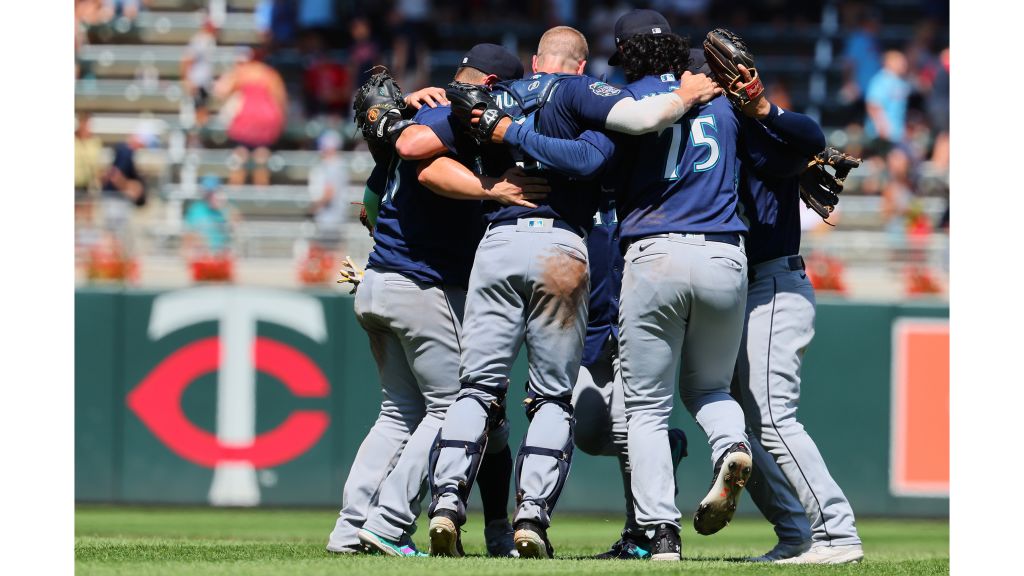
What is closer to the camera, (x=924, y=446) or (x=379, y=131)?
(x=379, y=131)

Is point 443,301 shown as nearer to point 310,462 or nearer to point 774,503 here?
point 774,503

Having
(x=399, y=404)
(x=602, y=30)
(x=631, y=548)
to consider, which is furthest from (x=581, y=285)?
(x=602, y=30)

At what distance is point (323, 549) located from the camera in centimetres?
566

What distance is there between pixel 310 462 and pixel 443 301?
4737 millimetres

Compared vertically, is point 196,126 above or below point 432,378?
above

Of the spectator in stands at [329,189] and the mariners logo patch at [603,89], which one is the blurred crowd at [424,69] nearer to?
the spectator in stands at [329,189]

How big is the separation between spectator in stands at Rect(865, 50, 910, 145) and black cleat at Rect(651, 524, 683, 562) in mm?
9476

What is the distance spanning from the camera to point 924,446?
985 cm

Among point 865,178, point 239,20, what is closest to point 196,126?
point 239,20

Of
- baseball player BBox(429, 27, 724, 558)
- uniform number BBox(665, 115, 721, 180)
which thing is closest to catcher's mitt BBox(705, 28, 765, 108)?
uniform number BBox(665, 115, 721, 180)

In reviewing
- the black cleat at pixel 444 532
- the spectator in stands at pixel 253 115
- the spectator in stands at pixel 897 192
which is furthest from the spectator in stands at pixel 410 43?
the black cleat at pixel 444 532

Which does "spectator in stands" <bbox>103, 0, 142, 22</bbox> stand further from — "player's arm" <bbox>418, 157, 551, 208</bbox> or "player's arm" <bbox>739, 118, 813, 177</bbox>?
"player's arm" <bbox>739, 118, 813, 177</bbox>

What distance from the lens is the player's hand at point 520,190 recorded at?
514 centimetres

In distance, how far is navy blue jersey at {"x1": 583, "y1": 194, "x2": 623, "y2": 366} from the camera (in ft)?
19.0
